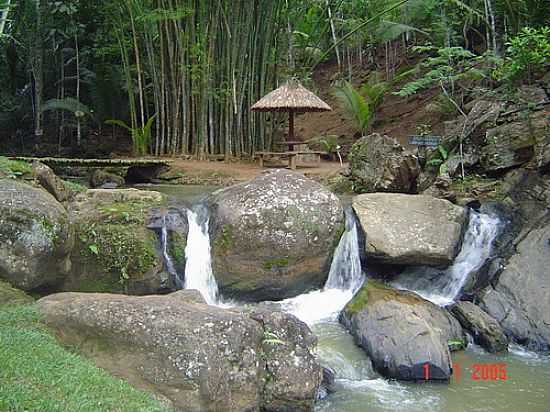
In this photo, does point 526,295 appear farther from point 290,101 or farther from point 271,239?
point 290,101

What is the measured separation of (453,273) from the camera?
7.77 metres

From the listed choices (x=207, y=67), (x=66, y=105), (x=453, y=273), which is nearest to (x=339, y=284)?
(x=453, y=273)

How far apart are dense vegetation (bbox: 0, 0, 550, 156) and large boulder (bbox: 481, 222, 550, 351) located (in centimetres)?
388

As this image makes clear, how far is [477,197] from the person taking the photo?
878 centimetres

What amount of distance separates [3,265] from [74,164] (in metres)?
5.07

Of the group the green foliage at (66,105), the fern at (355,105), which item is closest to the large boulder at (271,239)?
the fern at (355,105)

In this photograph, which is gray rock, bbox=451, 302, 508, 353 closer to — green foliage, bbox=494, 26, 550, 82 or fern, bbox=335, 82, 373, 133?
green foliage, bbox=494, 26, 550, 82

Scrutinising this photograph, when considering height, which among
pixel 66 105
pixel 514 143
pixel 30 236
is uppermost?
pixel 66 105

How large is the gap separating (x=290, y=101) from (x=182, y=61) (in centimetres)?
339

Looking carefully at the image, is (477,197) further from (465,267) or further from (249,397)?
(249,397)

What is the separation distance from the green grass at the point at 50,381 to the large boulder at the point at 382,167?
6.32 metres

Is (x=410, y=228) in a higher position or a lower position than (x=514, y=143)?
lower

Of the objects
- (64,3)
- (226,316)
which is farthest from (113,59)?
(226,316)
